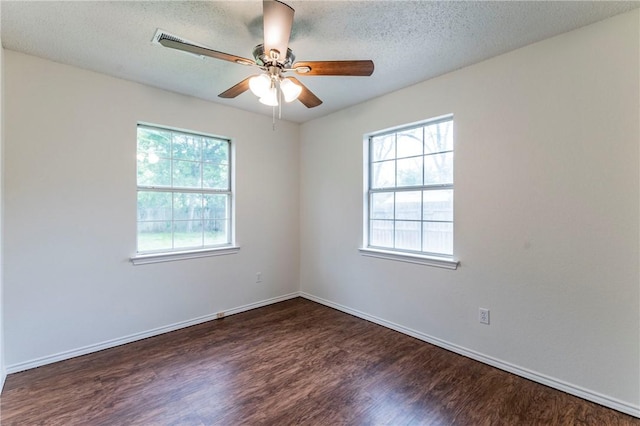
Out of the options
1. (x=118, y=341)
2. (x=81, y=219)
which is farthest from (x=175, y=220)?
(x=118, y=341)

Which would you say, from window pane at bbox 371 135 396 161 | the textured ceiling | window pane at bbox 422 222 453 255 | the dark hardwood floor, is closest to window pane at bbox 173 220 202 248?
the dark hardwood floor

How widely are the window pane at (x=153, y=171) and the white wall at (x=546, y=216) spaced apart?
7.91 feet

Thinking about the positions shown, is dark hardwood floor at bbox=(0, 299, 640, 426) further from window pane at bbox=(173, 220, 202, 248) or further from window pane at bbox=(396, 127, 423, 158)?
window pane at bbox=(396, 127, 423, 158)

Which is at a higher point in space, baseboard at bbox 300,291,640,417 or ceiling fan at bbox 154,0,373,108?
ceiling fan at bbox 154,0,373,108

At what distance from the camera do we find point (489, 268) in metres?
2.43

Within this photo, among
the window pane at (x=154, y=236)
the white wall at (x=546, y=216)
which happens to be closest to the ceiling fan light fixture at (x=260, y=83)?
the white wall at (x=546, y=216)

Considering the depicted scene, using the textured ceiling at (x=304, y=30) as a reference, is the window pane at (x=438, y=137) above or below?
below

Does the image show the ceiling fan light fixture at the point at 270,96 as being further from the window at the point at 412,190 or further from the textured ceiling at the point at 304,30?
the window at the point at 412,190

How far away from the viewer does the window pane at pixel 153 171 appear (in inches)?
117

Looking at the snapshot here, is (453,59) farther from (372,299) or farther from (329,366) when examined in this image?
(329,366)

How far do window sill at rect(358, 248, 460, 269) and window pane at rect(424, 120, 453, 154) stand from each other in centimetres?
102

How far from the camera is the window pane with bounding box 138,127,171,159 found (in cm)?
297

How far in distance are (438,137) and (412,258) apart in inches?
46.8

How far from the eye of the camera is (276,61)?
6.04 ft
